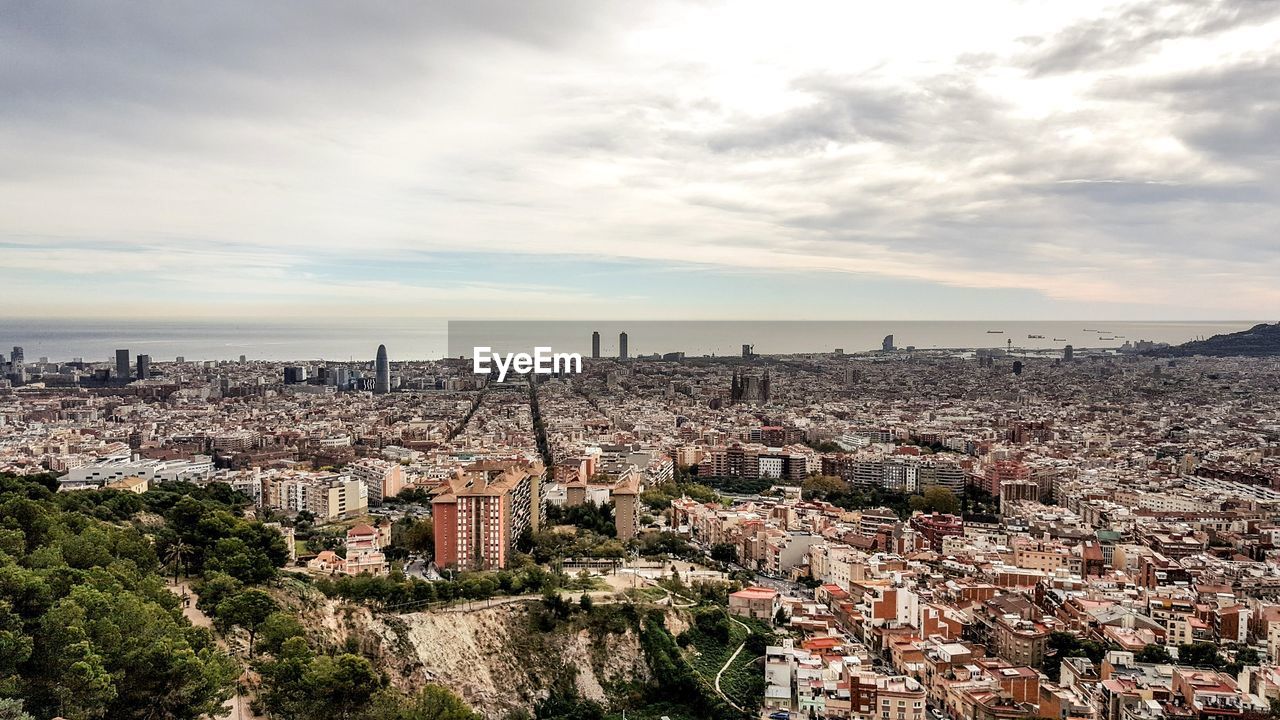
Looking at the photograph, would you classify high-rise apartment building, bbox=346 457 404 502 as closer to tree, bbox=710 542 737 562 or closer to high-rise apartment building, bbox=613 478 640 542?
high-rise apartment building, bbox=613 478 640 542

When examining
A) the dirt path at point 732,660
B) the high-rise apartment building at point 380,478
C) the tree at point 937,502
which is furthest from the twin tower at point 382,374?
the dirt path at point 732,660

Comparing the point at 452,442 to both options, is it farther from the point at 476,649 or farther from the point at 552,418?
the point at 476,649

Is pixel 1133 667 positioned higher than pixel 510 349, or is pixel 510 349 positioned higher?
pixel 510 349

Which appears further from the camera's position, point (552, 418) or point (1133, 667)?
point (552, 418)

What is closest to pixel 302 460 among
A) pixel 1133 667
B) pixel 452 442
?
pixel 452 442

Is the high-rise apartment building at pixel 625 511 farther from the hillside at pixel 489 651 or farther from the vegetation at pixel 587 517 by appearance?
the hillside at pixel 489 651

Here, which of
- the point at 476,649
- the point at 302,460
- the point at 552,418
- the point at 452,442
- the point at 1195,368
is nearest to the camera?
the point at 476,649
